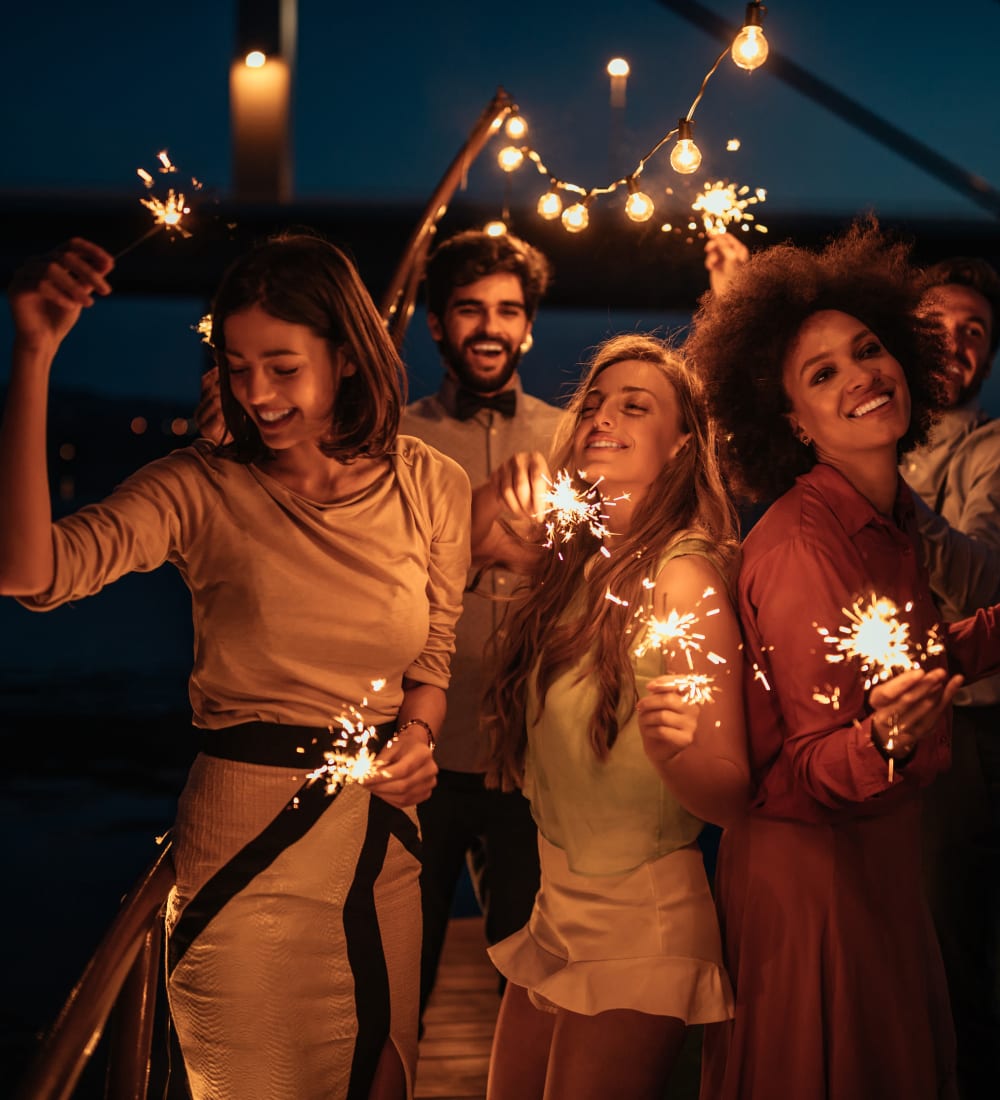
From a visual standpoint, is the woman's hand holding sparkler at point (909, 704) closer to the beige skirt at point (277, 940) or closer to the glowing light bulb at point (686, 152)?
the beige skirt at point (277, 940)

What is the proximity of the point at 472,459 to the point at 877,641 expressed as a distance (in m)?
1.53

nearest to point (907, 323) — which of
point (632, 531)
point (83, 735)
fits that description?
point (632, 531)

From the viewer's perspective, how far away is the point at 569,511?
8.07ft

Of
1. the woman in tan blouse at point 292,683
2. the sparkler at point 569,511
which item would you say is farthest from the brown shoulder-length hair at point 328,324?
the sparkler at point 569,511

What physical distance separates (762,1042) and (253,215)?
8502mm

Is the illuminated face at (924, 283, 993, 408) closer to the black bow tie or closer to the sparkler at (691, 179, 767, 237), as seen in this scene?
the sparkler at (691, 179, 767, 237)

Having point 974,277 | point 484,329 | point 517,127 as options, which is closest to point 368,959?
point 484,329

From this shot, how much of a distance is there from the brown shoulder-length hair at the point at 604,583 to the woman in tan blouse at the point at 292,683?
242 millimetres

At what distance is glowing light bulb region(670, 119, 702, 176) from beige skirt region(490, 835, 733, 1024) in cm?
121

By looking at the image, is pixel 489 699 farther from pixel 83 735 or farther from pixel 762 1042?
pixel 83 735

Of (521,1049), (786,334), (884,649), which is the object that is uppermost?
(786,334)

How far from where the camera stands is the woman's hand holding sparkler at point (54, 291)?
1.74 metres

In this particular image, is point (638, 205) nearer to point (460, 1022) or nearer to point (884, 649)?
point (884, 649)

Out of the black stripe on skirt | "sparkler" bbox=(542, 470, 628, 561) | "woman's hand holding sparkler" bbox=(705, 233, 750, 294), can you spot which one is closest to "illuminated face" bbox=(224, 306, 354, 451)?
"sparkler" bbox=(542, 470, 628, 561)
